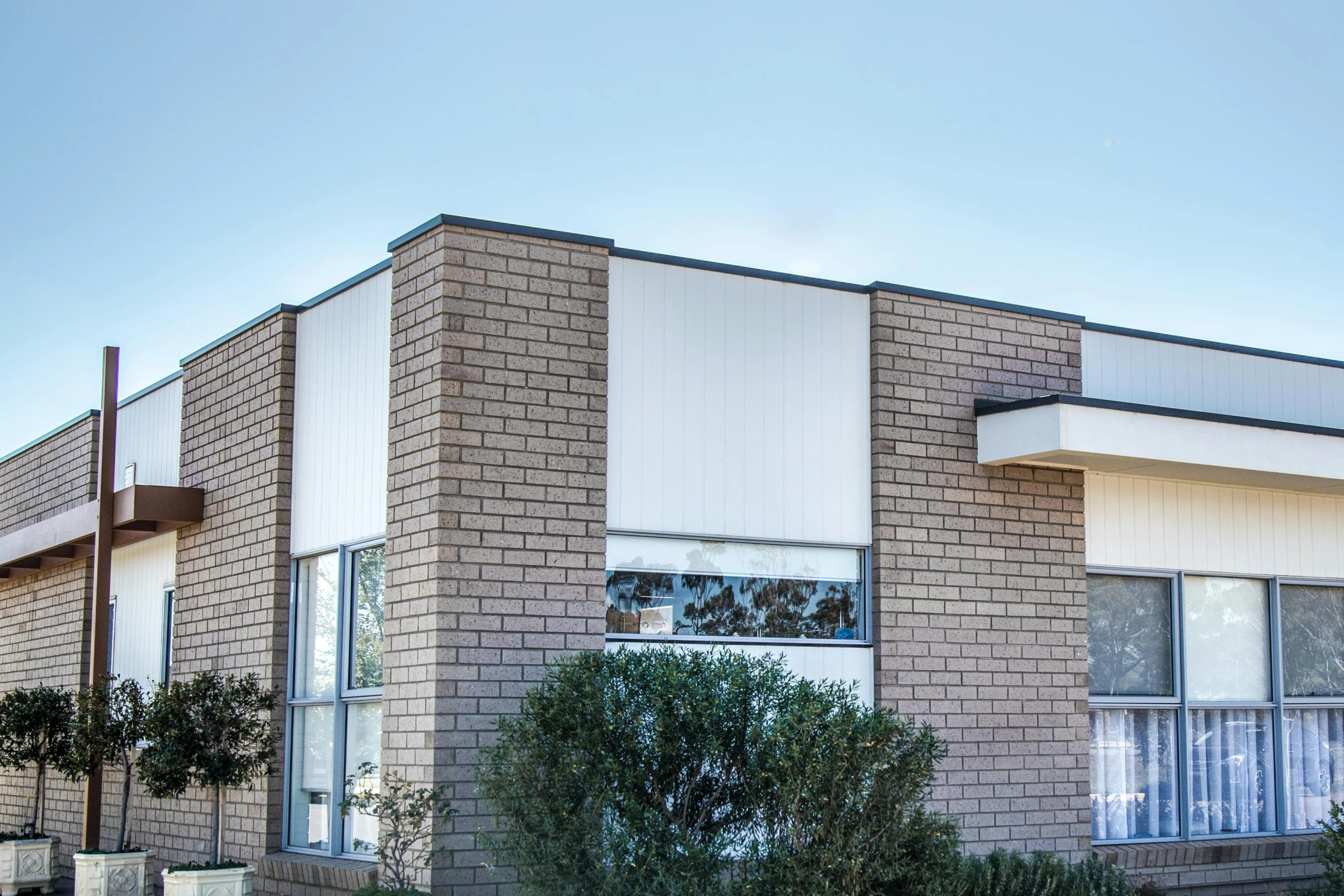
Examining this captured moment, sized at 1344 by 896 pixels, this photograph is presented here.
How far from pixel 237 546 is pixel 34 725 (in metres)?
3.34

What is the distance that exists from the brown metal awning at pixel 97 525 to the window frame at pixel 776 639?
4.50 meters

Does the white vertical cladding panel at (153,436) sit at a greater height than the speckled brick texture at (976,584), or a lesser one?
greater

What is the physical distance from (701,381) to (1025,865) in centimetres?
383

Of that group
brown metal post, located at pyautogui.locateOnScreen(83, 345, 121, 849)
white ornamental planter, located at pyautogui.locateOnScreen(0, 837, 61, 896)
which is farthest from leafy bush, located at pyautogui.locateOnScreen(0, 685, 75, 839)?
brown metal post, located at pyautogui.locateOnScreen(83, 345, 121, 849)

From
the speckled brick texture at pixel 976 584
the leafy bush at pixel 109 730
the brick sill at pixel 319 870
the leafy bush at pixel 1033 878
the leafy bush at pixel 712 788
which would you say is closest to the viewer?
the leafy bush at pixel 712 788

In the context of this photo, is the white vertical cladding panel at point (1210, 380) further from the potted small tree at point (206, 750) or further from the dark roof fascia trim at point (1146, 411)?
the potted small tree at point (206, 750)

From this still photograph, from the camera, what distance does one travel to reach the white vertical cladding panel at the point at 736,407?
9508 mm

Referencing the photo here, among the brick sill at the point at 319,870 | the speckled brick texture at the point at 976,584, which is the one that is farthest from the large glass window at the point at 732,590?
the brick sill at the point at 319,870

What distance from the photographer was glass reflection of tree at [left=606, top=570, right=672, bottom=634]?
9.30m

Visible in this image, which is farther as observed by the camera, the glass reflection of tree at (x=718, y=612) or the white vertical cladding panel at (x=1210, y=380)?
the white vertical cladding panel at (x=1210, y=380)

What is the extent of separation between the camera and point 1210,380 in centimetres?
1212

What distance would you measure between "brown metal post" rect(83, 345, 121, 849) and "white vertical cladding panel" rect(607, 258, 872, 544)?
5222 mm

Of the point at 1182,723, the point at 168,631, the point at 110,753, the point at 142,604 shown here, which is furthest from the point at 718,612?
the point at 142,604

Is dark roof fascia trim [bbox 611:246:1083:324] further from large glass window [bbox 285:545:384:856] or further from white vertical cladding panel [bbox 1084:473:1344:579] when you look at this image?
large glass window [bbox 285:545:384:856]
